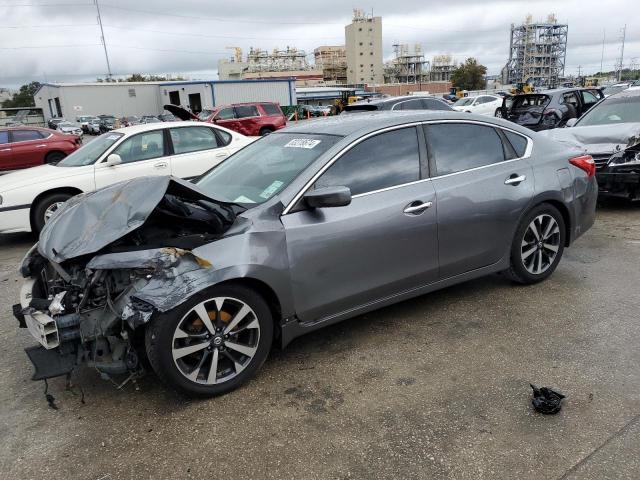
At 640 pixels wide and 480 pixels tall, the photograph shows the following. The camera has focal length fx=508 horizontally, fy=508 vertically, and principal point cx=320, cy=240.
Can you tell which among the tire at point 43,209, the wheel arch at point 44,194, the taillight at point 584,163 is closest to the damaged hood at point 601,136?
the taillight at point 584,163

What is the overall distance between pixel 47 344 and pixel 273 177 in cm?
174

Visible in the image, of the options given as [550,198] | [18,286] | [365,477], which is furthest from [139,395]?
[550,198]

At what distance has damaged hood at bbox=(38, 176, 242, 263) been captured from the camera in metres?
2.95

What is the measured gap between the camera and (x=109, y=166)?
23.4ft

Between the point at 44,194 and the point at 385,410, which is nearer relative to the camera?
the point at 385,410

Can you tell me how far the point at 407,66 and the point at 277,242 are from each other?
161m

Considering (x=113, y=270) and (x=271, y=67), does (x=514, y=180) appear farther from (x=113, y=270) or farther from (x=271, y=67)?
(x=271, y=67)

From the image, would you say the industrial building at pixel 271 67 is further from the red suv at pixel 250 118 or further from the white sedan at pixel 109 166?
the white sedan at pixel 109 166

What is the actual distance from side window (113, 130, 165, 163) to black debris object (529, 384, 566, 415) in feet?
20.5

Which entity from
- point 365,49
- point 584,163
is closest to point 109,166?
point 584,163

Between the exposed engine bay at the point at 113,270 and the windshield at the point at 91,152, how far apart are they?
14.5ft

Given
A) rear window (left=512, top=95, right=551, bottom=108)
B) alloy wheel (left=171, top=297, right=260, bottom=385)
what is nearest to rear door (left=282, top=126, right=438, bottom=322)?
alloy wheel (left=171, top=297, right=260, bottom=385)

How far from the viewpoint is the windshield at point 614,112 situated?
7805 millimetres

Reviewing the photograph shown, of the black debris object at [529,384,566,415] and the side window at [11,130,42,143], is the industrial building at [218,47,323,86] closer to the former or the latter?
the side window at [11,130,42,143]
